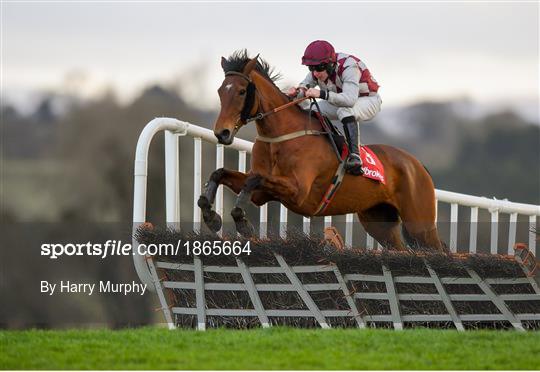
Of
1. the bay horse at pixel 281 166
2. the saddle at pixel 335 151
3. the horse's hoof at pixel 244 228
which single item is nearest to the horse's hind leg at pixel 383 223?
the bay horse at pixel 281 166

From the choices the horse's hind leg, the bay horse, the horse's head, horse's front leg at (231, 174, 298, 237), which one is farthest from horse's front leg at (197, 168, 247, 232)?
the horse's hind leg

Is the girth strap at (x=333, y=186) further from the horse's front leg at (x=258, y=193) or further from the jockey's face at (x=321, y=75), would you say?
the jockey's face at (x=321, y=75)

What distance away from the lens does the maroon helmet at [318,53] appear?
8.25 m

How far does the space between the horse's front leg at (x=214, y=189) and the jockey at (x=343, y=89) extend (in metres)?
0.79

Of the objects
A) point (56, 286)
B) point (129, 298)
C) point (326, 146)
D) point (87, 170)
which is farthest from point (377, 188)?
point (87, 170)

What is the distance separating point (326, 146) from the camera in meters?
8.57

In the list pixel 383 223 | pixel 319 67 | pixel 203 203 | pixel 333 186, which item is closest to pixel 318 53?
pixel 319 67

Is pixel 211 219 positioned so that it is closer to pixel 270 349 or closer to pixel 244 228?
pixel 244 228

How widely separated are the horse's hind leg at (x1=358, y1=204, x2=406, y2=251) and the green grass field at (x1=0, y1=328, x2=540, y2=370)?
3196 millimetres

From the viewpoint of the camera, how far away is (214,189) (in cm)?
791

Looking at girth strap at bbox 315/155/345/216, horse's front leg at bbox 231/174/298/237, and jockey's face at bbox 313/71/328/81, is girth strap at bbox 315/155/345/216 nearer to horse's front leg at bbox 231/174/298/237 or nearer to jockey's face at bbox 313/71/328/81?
horse's front leg at bbox 231/174/298/237

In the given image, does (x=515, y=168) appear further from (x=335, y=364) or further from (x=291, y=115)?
(x=335, y=364)

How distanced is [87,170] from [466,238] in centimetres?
844

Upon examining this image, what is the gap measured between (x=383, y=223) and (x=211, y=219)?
2.34 metres
